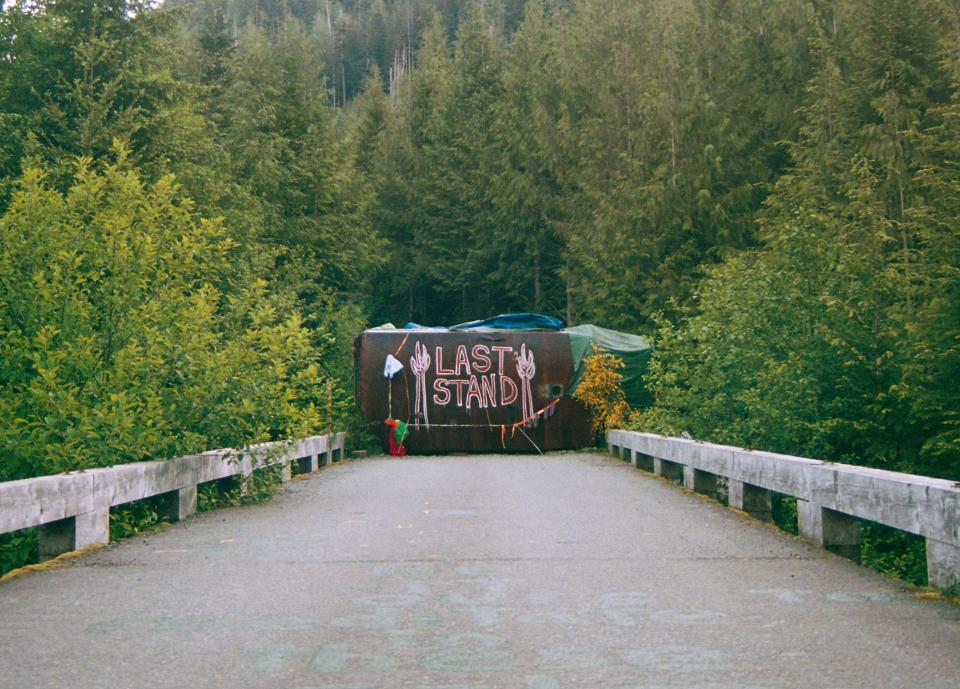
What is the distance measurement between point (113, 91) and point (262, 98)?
60.6 ft

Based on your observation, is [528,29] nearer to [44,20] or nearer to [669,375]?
[44,20]

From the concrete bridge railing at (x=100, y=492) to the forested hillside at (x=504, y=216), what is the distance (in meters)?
0.32

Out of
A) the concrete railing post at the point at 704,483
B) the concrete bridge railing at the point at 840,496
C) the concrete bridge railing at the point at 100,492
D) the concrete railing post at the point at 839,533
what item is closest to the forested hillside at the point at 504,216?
the concrete bridge railing at the point at 100,492

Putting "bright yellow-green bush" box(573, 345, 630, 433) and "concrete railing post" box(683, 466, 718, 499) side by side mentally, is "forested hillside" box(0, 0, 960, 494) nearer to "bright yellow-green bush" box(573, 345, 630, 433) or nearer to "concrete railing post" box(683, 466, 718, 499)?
"concrete railing post" box(683, 466, 718, 499)

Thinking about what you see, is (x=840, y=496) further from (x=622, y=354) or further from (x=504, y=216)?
(x=504, y=216)

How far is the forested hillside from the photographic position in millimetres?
10773

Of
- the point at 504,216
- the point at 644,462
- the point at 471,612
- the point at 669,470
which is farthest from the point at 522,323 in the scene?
the point at 471,612

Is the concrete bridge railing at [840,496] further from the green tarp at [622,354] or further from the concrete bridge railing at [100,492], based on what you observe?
the green tarp at [622,354]

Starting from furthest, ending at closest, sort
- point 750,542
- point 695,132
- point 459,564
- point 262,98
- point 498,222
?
point 498,222
point 262,98
point 695,132
point 750,542
point 459,564

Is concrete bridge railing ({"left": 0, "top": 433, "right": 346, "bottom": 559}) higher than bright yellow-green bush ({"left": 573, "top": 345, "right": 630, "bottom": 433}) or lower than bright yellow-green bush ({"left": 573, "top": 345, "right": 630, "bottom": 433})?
lower

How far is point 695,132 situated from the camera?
34219 mm

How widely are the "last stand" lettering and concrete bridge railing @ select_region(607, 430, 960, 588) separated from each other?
13.3 metres

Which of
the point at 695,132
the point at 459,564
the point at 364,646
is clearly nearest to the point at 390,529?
the point at 459,564

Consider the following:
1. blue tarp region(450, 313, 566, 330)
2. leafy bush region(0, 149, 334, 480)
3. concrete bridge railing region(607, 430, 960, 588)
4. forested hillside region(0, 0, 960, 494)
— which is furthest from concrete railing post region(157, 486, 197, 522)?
blue tarp region(450, 313, 566, 330)
